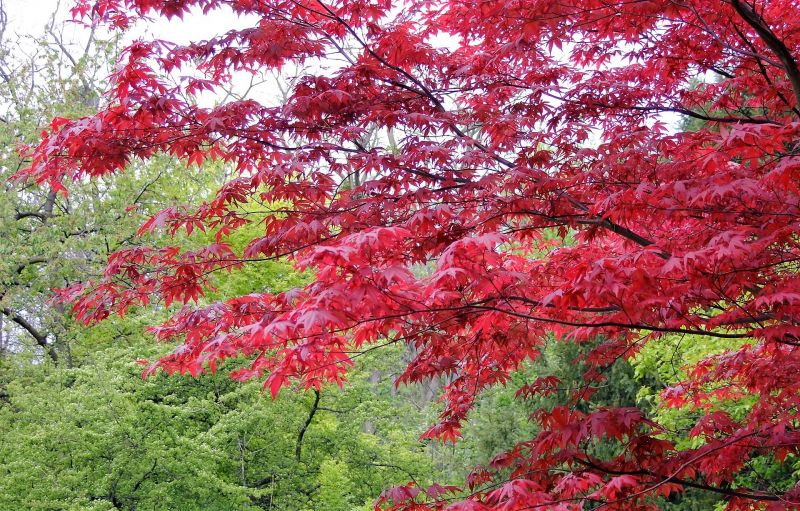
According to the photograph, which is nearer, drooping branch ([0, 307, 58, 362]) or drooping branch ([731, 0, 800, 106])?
drooping branch ([731, 0, 800, 106])

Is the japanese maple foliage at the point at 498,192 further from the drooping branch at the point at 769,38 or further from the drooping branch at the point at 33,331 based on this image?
the drooping branch at the point at 33,331

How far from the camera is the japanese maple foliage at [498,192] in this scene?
2.92 metres

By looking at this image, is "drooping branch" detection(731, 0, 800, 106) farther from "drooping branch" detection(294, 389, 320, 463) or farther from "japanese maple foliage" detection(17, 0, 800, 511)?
"drooping branch" detection(294, 389, 320, 463)

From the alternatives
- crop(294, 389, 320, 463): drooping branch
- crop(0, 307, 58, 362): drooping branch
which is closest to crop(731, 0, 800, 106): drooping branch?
crop(294, 389, 320, 463): drooping branch

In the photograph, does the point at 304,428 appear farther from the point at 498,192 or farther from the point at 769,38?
the point at 769,38

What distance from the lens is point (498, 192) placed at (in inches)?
143

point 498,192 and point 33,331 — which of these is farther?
point 33,331

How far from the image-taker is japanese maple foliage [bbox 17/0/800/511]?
292 cm

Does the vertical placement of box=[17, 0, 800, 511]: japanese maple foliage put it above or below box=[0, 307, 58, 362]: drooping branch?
below

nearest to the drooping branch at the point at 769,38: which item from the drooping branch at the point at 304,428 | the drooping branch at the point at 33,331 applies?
the drooping branch at the point at 304,428

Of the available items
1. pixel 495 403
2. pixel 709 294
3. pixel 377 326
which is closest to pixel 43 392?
pixel 377 326

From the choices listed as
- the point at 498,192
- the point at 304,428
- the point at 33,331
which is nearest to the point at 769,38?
the point at 498,192

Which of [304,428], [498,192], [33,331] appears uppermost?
[33,331]

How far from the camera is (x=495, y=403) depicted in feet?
47.0
